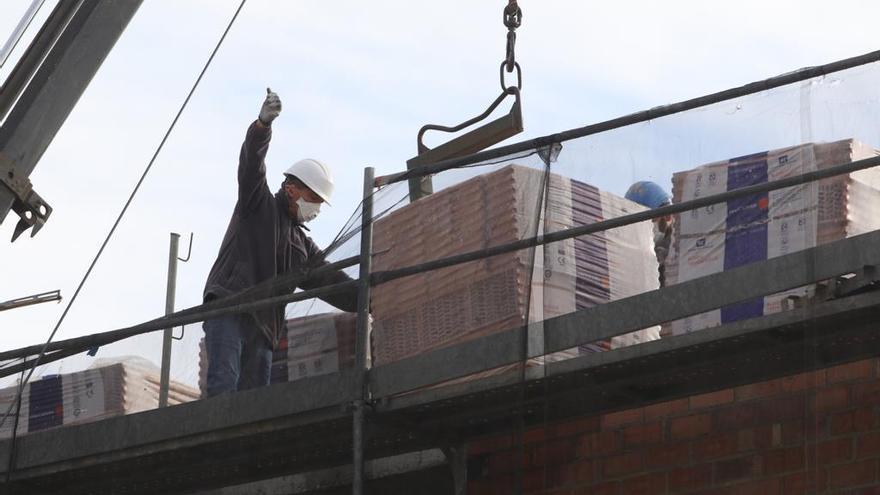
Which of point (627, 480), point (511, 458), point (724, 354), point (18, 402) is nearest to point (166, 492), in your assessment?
point (18, 402)

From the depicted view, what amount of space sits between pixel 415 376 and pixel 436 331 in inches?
Answer: 10.3

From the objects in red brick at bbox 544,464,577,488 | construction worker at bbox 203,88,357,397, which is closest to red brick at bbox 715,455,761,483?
red brick at bbox 544,464,577,488

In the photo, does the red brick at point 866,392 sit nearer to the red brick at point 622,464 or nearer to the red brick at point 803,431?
the red brick at point 803,431

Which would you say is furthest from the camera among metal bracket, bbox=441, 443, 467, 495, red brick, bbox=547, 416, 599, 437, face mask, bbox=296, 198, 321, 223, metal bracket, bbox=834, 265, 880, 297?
face mask, bbox=296, 198, 321, 223

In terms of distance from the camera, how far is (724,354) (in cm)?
799

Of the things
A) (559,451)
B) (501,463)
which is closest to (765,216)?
(559,451)

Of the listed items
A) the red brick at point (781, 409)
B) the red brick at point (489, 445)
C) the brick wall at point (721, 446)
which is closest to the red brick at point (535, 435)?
the brick wall at point (721, 446)

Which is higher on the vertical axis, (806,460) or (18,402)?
(18,402)

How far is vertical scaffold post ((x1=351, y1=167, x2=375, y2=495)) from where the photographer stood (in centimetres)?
836

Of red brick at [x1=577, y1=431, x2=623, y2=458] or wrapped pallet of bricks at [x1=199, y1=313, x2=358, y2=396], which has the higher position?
wrapped pallet of bricks at [x1=199, y1=313, x2=358, y2=396]

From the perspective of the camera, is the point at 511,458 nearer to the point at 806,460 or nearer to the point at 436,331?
the point at 436,331

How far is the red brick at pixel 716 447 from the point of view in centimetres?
826

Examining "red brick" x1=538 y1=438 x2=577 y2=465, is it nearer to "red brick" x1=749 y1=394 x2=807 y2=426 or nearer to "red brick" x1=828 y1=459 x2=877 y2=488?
"red brick" x1=749 y1=394 x2=807 y2=426

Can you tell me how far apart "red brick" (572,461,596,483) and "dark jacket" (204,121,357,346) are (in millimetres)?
1783
